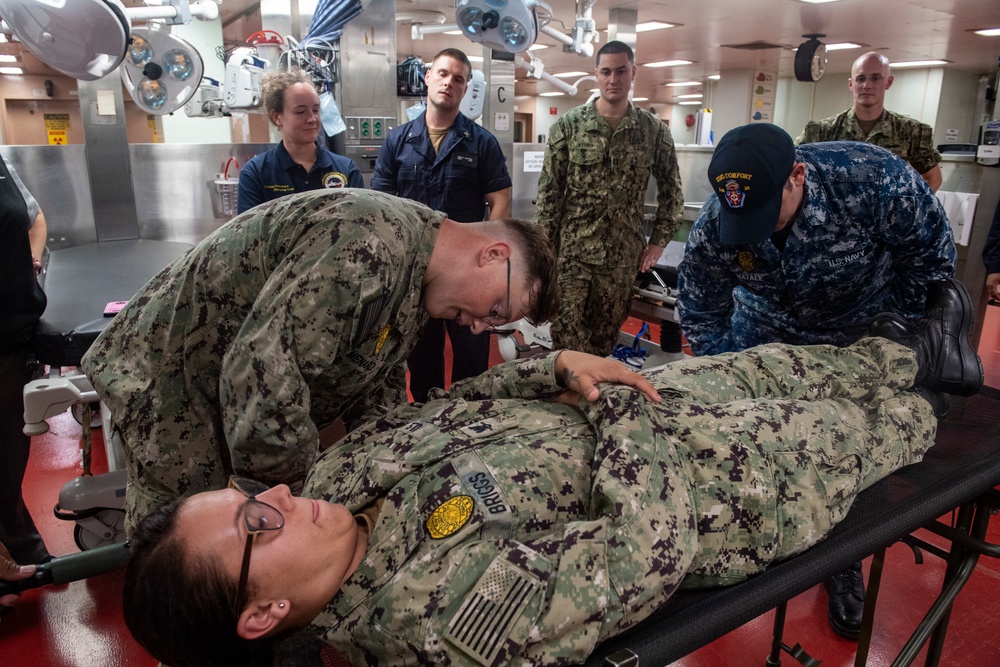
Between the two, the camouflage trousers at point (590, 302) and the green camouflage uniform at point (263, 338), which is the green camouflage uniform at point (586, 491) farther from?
the camouflage trousers at point (590, 302)

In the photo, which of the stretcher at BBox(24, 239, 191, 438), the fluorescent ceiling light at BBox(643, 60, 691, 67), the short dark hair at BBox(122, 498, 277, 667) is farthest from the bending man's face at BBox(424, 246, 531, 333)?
the fluorescent ceiling light at BBox(643, 60, 691, 67)

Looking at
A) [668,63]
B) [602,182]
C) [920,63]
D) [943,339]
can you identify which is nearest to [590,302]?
[602,182]

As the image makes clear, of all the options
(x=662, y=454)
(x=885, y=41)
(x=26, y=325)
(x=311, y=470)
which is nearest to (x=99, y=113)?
(x=26, y=325)

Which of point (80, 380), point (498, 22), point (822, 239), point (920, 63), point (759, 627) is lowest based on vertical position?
point (759, 627)

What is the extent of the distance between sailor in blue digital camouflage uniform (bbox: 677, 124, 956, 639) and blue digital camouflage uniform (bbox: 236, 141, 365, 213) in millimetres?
1614

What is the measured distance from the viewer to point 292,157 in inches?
115

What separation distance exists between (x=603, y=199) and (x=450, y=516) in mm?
2664

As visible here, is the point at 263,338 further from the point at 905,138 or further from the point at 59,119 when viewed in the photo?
the point at 59,119

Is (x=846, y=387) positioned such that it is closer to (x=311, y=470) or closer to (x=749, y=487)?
(x=749, y=487)

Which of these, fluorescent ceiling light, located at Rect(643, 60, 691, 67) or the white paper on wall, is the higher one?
fluorescent ceiling light, located at Rect(643, 60, 691, 67)

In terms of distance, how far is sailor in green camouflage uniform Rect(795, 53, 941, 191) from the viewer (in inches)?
144

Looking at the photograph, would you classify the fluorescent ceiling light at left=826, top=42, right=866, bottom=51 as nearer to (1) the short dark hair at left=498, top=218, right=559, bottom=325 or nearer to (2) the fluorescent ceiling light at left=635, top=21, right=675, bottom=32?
(2) the fluorescent ceiling light at left=635, top=21, right=675, bottom=32

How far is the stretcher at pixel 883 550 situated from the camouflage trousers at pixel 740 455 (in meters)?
0.03

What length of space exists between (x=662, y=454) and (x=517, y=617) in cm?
42
